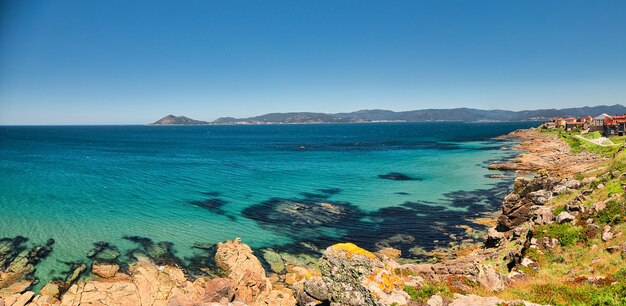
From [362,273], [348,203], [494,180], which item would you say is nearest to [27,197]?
[348,203]

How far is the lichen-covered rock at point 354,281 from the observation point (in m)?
11.8

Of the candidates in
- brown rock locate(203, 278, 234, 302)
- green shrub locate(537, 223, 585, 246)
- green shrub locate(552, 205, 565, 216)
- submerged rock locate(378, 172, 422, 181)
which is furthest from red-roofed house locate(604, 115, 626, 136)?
brown rock locate(203, 278, 234, 302)

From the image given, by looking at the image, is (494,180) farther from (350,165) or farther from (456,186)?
(350,165)

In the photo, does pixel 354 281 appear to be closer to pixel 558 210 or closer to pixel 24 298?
pixel 558 210

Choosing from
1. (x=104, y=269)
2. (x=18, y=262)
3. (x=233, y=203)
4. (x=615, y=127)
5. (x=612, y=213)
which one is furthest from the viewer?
(x=615, y=127)

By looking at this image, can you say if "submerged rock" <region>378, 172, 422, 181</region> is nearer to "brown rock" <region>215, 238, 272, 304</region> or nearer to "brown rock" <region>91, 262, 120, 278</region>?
"brown rock" <region>215, 238, 272, 304</region>

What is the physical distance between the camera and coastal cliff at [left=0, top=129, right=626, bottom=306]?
12.3 meters

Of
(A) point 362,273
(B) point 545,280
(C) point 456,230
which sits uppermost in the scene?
(A) point 362,273

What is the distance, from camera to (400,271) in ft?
45.5

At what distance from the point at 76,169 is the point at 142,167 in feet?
43.0

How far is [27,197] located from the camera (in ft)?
156

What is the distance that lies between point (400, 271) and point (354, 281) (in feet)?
8.96

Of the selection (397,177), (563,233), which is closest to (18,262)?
(563,233)

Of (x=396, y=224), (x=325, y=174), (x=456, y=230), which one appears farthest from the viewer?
(x=325, y=174)
